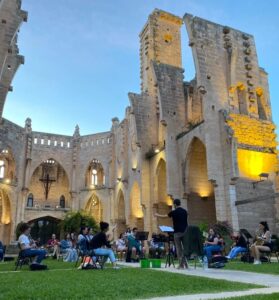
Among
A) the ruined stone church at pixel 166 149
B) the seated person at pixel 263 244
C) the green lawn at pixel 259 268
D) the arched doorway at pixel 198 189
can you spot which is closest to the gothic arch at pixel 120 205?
the ruined stone church at pixel 166 149

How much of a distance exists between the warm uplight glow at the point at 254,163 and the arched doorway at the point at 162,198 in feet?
26.9

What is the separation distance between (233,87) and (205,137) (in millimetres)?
3939

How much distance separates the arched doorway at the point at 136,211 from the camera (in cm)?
3091

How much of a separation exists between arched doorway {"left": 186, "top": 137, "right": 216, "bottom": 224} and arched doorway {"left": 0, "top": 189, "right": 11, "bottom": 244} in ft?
73.9

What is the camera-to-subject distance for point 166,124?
25016mm

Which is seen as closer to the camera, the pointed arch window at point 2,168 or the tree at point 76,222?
the tree at point 76,222

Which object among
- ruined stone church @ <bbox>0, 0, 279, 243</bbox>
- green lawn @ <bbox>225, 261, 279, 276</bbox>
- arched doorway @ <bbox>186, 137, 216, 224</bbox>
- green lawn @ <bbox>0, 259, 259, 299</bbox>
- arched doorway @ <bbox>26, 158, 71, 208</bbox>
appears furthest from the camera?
arched doorway @ <bbox>26, 158, 71, 208</bbox>

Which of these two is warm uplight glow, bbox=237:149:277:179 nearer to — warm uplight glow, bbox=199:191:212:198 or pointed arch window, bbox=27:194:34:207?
warm uplight glow, bbox=199:191:212:198

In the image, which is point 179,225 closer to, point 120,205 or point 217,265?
point 217,265

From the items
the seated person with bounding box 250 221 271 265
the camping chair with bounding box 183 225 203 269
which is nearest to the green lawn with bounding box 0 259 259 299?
the camping chair with bounding box 183 225 203 269

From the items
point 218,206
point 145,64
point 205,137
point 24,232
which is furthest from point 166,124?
point 24,232

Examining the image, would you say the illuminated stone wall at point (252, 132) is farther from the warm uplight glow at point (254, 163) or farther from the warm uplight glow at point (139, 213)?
the warm uplight glow at point (139, 213)

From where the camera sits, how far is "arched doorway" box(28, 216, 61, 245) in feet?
136

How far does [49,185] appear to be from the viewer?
4416 centimetres
